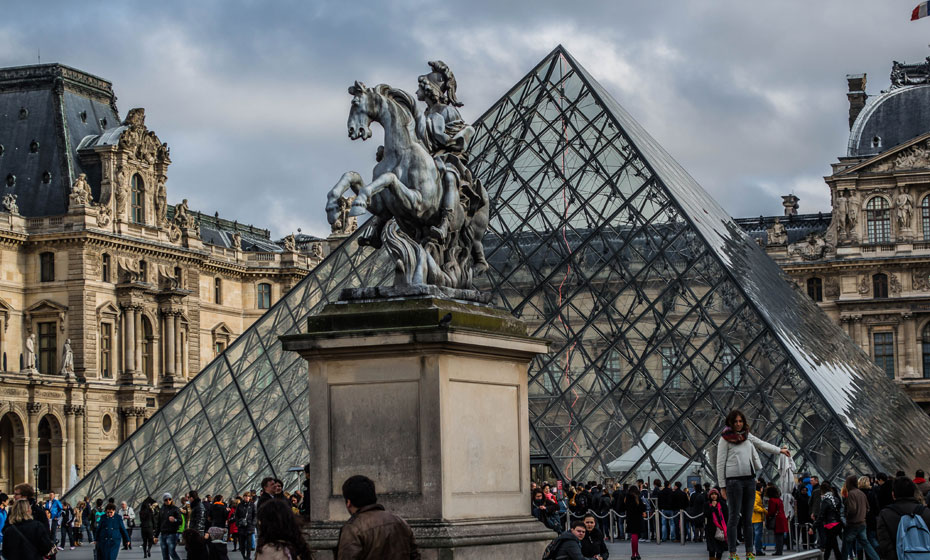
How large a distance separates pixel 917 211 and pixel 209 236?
30.0 meters

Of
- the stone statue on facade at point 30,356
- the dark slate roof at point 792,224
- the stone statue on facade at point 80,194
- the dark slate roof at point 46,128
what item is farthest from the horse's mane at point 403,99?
the dark slate roof at point 792,224

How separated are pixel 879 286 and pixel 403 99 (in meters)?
58.1

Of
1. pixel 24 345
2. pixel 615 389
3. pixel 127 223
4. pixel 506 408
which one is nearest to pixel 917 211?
pixel 127 223

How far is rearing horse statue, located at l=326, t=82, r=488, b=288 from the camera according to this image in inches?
337

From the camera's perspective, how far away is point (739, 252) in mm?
32844

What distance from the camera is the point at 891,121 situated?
214 ft

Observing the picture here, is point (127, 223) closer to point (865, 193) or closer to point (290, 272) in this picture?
point (290, 272)

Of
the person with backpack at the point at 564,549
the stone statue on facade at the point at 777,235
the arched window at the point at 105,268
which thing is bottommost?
the person with backpack at the point at 564,549

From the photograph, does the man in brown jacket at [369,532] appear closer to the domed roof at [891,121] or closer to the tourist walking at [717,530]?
the tourist walking at [717,530]

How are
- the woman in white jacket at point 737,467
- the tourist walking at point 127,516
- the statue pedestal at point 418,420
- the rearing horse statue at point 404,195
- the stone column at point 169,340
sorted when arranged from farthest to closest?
1. the stone column at point 169,340
2. the tourist walking at point 127,516
3. the woman in white jacket at point 737,467
4. the rearing horse statue at point 404,195
5. the statue pedestal at point 418,420

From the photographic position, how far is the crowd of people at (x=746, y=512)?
9.75 m

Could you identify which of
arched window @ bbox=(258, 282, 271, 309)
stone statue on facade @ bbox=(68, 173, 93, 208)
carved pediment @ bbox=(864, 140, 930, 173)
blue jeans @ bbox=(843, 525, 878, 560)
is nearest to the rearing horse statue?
blue jeans @ bbox=(843, 525, 878, 560)

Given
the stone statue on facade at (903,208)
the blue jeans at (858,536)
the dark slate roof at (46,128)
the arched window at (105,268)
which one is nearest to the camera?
the blue jeans at (858,536)

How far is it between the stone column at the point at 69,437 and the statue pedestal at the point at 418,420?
1911 inches
